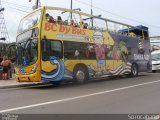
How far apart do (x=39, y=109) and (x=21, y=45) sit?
27.3 feet

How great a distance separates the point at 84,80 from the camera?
18.5 meters

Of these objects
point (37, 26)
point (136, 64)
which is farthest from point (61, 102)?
point (136, 64)

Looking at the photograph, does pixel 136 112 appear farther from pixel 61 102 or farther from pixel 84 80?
pixel 84 80

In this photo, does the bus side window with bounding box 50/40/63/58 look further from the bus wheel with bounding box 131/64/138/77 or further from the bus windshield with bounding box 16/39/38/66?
the bus wheel with bounding box 131/64/138/77

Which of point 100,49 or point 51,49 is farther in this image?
point 100,49

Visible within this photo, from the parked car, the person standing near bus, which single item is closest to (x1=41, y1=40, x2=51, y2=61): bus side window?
the person standing near bus

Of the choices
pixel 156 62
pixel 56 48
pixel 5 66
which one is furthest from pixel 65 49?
pixel 156 62

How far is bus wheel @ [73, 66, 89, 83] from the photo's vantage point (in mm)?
17977

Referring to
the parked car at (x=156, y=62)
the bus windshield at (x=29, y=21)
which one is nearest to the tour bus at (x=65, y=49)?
the bus windshield at (x=29, y=21)

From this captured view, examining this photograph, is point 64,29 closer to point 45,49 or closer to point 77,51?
point 77,51

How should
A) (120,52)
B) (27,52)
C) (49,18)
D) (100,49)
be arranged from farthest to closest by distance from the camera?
1. (120,52)
2. (100,49)
3. (49,18)
4. (27,52)

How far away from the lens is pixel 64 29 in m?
17.6

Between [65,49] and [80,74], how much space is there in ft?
5.87

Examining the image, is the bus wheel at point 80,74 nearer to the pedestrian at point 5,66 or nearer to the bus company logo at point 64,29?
the bus company logo at point 64,29
